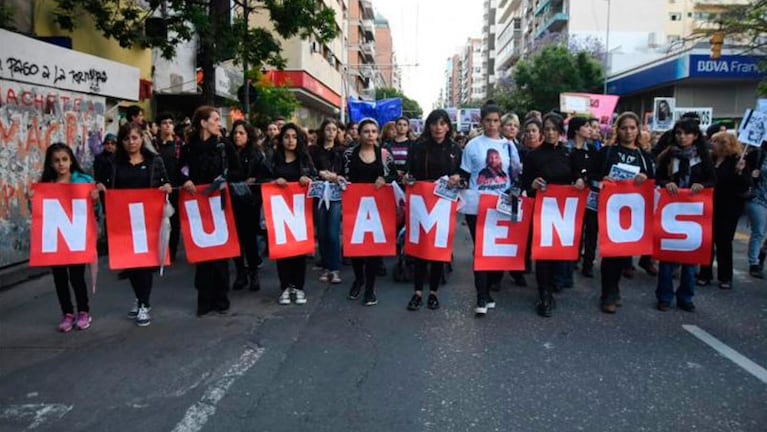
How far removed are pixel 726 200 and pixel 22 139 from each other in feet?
29.1

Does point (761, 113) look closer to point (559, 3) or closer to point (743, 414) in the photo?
point (743, 414)

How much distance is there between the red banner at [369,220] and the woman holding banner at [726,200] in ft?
12.6

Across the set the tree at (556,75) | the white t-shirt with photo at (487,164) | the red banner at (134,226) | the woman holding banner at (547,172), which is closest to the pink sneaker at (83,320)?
the red banner at (134,226)

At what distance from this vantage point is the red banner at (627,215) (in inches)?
245

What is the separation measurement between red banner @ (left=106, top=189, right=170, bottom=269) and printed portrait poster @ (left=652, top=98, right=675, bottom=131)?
53.4ft

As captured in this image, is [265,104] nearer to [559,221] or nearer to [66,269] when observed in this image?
[66,269]

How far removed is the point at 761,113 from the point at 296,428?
23.5ft

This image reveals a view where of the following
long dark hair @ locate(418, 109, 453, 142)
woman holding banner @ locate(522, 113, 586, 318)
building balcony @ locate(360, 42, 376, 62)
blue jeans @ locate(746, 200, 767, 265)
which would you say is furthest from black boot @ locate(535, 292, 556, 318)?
building balcony @ locate(360, 42, 376, 62)

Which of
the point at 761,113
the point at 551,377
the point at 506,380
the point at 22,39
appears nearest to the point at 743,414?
the point at 551,377

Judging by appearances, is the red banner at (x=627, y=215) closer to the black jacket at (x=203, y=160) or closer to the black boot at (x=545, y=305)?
the black boot at (x=545, y=305)

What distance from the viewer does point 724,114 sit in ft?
112

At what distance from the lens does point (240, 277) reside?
289 inches

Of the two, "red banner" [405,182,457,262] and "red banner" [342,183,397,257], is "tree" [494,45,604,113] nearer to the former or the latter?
"red banner" [342,183,397,257]

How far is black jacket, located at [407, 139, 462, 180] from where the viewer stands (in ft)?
20.7
